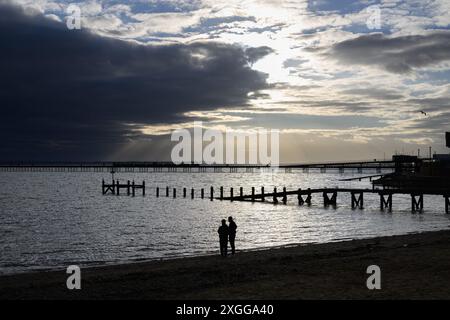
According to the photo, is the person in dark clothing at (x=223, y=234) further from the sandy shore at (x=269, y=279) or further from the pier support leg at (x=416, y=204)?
the pier support leg at (x=416, y=204)

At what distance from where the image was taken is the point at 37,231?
3703cm

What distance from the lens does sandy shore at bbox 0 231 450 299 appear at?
13156mm

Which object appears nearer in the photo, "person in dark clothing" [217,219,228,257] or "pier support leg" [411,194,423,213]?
"person in dark clothing" [217,219,228,257]

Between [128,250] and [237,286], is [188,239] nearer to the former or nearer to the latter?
[128,250]

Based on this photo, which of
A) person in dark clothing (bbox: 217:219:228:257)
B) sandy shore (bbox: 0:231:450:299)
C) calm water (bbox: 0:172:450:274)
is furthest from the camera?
calm water (bbox: 0:172:450:274)

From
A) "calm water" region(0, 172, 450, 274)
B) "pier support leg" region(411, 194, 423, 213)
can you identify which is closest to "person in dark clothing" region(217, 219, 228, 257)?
"calm water" region(0, 172, 450, 274)

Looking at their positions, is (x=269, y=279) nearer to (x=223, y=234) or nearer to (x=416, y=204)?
(x=223, y=234)

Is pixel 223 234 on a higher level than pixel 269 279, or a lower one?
higher

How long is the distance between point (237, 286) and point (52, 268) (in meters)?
12.0

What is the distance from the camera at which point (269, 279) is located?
50.3ft

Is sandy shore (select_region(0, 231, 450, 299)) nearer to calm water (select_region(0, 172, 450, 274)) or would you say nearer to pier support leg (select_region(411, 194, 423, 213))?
calm water (select_region(0, 172, 450, 274))

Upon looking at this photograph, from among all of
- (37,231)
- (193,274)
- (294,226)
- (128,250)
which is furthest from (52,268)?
(294,226)

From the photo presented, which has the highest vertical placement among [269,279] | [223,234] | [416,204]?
[223,234]

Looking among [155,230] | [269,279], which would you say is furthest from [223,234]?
[155,230]
